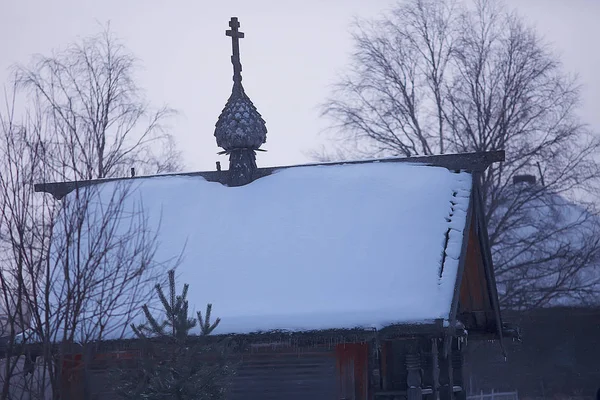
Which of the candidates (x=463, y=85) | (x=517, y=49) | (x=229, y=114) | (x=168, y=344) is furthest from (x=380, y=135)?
(x=168, y=344)

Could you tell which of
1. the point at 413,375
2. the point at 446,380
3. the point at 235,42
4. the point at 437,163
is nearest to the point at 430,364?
the point at 413,375

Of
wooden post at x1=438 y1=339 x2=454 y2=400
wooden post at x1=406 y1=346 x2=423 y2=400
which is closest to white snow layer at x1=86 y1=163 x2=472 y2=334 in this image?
wooden post at x1=406 y1=346 x2=423 y2=400

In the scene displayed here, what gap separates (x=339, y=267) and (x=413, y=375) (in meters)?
1.90

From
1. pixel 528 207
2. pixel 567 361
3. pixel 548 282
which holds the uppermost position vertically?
pixel 528 207

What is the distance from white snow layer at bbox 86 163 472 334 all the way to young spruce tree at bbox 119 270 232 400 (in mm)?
1903

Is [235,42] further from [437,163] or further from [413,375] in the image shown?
[413,375]

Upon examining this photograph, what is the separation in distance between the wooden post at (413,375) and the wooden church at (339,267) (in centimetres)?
2

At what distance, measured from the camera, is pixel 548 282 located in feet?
86.4

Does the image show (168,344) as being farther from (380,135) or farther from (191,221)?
(380,135)

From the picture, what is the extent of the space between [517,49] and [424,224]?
12210 millimetres

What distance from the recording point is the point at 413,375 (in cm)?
1307

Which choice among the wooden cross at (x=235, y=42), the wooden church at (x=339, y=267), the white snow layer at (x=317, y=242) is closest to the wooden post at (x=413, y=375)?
the wooden church at (x=339, y=267)

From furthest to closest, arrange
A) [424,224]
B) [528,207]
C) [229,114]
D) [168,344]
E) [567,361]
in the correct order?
[567,361] → [528,207] → [229,114] → [424,224] → [168,344]

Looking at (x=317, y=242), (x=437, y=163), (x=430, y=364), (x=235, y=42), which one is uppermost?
(x=235, y=42)
